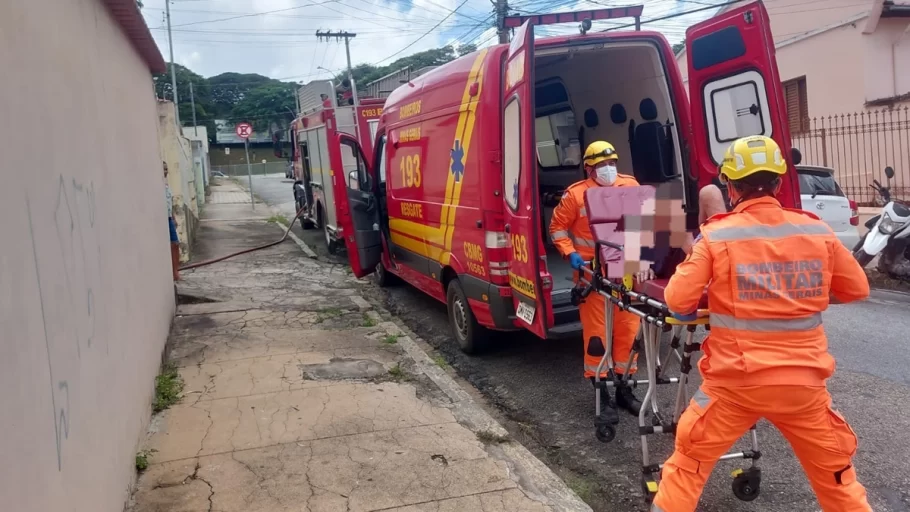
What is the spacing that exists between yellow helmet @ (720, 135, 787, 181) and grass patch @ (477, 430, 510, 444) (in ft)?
Result: 7.41

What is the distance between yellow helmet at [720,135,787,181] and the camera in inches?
109

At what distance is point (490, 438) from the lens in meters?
4.40

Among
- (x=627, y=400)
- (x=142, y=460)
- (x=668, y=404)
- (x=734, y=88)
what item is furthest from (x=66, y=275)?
(x=734, y=88)

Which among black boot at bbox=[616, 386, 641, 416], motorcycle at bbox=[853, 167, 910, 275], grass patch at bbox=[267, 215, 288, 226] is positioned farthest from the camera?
grass patch at bbox=[267, 215, 288, 226]

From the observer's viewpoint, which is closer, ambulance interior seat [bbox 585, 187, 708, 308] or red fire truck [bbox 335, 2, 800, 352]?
ambulance interior seat [bbox 585, 187, 708, 308]

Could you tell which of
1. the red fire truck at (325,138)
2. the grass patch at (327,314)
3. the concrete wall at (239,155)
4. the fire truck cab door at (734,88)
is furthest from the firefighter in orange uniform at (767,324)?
the concrete wall at (239,155)

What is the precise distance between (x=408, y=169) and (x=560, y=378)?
111 inches

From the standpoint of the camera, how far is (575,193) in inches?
189

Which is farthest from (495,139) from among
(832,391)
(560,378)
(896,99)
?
(896,99)

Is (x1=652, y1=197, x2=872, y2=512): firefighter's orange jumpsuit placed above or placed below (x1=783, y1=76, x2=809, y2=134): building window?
below

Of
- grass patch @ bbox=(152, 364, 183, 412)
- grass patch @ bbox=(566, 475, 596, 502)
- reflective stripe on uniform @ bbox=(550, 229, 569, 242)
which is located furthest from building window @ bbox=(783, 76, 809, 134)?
grass patch @ bbox=(152, 364, 183, 412)

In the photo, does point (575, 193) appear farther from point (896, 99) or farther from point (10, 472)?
point (896, 99)

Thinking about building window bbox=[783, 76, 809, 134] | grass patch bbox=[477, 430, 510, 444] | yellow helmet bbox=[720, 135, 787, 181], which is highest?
building window bbox=[783, 76, 809, 134]

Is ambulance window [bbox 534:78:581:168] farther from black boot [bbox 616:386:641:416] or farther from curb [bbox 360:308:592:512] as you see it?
black boot [bbox 616:386:641:416]
